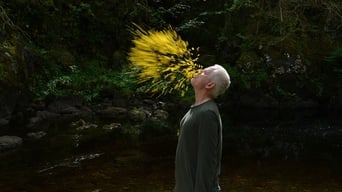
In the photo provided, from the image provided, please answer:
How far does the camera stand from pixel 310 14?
49.6 feet

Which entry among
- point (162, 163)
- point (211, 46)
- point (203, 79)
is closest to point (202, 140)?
point (203, 79)

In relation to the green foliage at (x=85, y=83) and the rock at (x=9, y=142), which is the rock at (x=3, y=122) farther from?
the green foliage at (x=85, y=83)

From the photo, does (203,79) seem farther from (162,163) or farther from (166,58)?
(162,163)

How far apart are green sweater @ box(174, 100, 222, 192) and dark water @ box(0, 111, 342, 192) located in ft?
13.0

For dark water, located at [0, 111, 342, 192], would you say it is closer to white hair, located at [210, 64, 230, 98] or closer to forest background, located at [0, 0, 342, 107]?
forest background, located at [0, 0, 342, 107]

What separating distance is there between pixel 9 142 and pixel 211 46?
8039 mm

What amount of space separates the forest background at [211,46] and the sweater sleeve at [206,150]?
10.2 m

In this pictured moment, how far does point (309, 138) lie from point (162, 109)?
4.04 m

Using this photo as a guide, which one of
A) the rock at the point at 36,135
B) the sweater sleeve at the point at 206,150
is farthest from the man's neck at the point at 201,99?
the rock at the point at 36,135

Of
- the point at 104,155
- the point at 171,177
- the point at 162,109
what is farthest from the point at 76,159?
the point at 162,109

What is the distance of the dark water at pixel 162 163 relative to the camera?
709cm

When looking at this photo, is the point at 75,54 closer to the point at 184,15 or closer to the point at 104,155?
the point at 184,15

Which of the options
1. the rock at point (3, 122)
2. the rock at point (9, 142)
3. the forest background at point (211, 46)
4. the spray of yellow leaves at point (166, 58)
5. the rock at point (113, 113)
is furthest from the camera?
the forest background at point (211, 46)

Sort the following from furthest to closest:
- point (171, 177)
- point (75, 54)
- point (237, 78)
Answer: point (75, 54), point (237, 78), point (171, 177)
